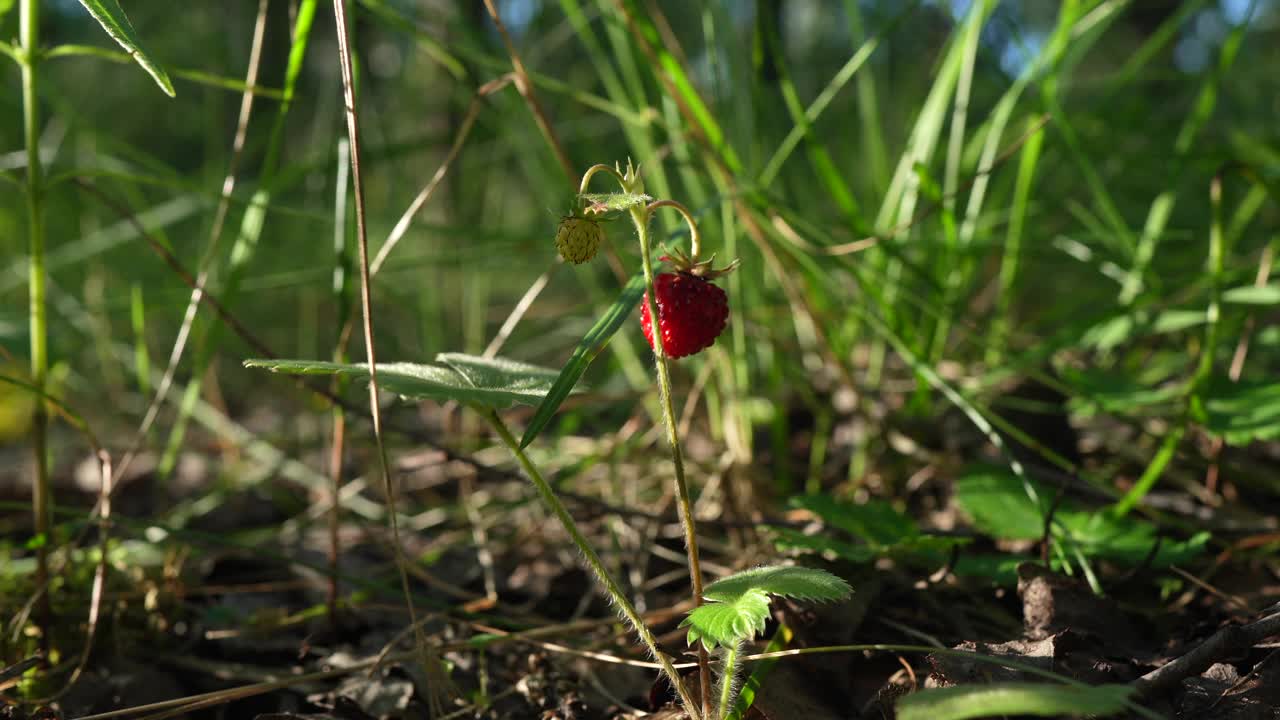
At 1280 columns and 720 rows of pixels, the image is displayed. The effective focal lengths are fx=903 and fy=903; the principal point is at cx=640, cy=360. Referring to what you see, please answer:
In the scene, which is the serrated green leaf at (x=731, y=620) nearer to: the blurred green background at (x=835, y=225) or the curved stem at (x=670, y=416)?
the curved stem at (x=670, y=416)

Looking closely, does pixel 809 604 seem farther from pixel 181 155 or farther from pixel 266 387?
pixel 181 155

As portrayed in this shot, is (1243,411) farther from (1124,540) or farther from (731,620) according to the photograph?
(731,620)

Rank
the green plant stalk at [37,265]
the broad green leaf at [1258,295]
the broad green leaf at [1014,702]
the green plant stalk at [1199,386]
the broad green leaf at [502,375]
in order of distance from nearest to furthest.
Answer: the broad green leaf at [1014,702], the broad green leaf at [502,375], the green plant stalk at [37,265], the green plant stalk at [1199,386], the broad green leaf at [1258,295]

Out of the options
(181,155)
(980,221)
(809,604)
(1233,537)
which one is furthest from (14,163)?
(181,155)

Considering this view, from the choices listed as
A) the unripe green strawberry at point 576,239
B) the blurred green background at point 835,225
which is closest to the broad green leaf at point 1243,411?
the blurred green background at point 835,225

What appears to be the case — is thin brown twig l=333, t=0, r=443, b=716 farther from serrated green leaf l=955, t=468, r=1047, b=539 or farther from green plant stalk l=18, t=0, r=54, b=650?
serrated green leaf l=955, t=468, r=1047, b=539

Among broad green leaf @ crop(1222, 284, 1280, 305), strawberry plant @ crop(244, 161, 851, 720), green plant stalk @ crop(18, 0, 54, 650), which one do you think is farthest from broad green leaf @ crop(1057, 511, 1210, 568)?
green plant stalk @ crop(18, 0, 54, 650)
